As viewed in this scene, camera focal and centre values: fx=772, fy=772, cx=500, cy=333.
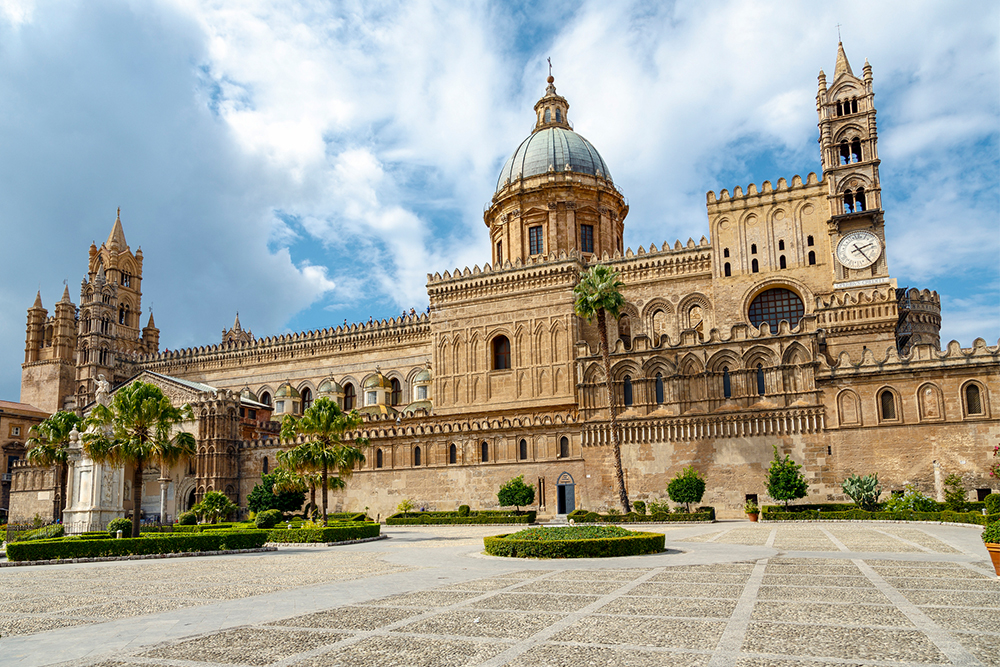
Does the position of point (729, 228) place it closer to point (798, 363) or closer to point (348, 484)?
point (798, 363)

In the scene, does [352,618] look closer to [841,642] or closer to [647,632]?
[647,632]

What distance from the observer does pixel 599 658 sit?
8.82 metres

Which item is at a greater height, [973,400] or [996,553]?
[973,400]

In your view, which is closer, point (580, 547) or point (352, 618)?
point (352, 618)

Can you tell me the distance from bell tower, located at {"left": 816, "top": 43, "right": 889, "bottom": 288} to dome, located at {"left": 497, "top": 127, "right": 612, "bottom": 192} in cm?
1890

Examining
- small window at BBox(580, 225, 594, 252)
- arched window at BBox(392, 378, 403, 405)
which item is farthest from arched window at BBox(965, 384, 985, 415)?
arched window at BBox(392, 378, 403, 405)

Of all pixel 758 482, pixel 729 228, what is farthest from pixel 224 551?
pixel 729 228

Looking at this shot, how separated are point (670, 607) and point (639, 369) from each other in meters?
34.0

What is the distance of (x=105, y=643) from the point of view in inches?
406

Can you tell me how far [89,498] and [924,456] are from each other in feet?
133

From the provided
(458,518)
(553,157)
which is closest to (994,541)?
(458,518)

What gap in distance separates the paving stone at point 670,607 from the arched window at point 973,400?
3184 centimetres

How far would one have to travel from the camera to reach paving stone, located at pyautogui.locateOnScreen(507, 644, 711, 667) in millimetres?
8547

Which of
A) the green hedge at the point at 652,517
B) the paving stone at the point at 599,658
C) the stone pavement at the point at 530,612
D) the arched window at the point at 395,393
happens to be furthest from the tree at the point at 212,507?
the paving stone at the point at 599,658
